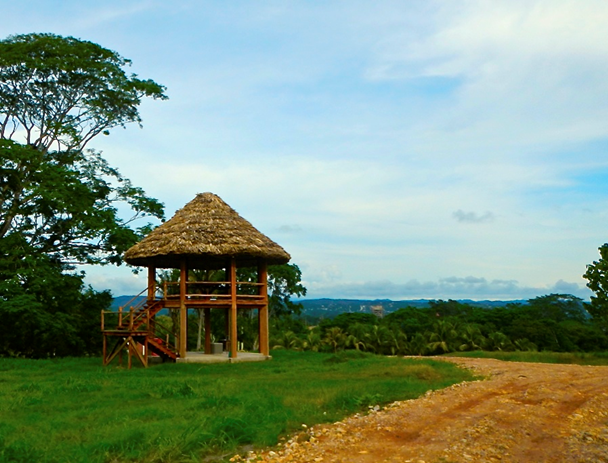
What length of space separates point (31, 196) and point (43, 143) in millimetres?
4328

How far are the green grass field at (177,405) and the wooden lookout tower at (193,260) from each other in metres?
2.98

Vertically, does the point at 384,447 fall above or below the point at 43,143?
below

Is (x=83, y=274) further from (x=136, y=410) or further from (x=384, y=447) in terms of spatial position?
(x=384, y=447)

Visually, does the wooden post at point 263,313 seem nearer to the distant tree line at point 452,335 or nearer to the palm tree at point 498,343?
the distant tree line at point 452,335

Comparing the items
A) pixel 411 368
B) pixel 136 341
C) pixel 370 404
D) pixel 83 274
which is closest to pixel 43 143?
pixel 83 274

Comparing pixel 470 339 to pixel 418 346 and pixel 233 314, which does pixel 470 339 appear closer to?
pixel 418 346

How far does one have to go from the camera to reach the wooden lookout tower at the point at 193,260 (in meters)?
21.3

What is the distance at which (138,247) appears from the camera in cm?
2228

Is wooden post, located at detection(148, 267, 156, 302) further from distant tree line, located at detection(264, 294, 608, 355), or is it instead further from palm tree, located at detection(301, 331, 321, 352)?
palm tree, located at detection(301, 331, 321, 352)

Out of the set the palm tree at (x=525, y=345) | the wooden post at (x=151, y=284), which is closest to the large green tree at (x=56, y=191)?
the wooden post at (x=151, y=284)

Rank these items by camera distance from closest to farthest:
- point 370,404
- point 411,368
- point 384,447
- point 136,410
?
1. point 384,447
2. point 136,410
3. point 370,404
4. point 411,368

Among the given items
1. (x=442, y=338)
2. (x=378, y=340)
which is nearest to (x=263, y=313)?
(x=378, y=340)

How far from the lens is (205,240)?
70.9 feet

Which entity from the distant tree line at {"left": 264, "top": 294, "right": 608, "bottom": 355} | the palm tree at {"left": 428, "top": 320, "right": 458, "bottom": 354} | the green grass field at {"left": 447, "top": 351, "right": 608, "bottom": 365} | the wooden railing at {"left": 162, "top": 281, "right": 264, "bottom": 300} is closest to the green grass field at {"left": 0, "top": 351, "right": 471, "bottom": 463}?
the wooden railing at {"left": 162, "top": 281, "right": 264, "bottom": 300}
